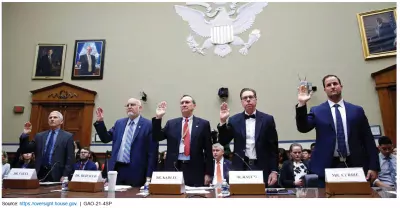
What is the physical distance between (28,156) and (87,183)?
2.05 metres

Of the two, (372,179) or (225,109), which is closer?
(372,179)

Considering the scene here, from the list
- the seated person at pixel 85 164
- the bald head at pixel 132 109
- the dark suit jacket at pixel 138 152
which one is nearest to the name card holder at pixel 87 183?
the dark suit jacket at pixel 138 152

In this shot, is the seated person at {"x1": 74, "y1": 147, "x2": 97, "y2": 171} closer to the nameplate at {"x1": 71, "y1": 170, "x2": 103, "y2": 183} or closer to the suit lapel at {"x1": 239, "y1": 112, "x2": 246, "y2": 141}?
the nameplate at {"x1": 71, "y1": 170, "x2": 103, "y2": 183}

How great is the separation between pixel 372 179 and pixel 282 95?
401 cm

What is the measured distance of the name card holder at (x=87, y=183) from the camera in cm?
167

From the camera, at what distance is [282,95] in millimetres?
5781

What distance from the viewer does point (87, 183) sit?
1678 millimetres

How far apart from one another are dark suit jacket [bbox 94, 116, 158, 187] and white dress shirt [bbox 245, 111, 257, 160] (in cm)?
81

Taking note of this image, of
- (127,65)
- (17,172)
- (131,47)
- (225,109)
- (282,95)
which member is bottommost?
(17,172)

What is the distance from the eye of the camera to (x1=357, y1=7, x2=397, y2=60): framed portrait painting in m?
5.43

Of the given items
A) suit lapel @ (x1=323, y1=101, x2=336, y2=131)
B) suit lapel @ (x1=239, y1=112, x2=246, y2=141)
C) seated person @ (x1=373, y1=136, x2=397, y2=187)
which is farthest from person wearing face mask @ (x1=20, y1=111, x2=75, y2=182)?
seated person @ (x1=373, y1=136, x2=397, y2=187)

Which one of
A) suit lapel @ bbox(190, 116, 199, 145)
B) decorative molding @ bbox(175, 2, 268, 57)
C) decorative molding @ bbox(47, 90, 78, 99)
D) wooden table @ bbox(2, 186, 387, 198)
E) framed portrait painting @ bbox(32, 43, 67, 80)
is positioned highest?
decorative molding @ bbox(175, 2, 268, 57)
